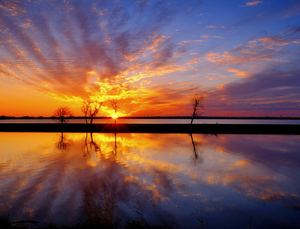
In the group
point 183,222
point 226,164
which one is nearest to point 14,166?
point 183,222

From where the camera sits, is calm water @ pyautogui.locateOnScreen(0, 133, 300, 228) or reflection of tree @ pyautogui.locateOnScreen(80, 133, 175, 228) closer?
reflection of tree @ pyautogui.locateOnScreen(80, 133, 175, 228)

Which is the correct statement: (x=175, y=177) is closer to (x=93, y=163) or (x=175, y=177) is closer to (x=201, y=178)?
(x=201, y=178)

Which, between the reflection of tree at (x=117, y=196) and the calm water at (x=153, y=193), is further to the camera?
the calm water at (x=153, y=193)

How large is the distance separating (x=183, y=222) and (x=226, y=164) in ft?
55.8

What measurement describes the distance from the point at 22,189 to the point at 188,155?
21.2 meters

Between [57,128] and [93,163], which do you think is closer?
[93,163]

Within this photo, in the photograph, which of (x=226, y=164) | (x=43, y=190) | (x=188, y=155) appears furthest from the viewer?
(x=188, y=155)

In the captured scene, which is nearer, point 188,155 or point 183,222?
point 183,222

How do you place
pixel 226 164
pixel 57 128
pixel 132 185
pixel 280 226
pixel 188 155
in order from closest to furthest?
pixel 280 226
pixel 132 185
pixel 226 164
pixel 188 155
pixel 57 128

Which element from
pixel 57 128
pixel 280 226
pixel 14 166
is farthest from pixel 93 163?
pixel 57 128

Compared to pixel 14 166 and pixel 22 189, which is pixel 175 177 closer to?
pixel 22 189

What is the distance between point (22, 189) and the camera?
17344 millimetres

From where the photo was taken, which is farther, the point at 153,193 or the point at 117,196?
the point at 153,193

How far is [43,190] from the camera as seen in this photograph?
1712 cm
